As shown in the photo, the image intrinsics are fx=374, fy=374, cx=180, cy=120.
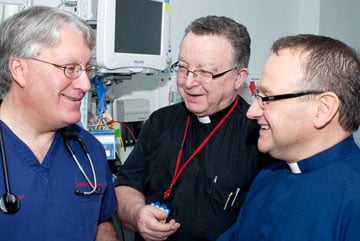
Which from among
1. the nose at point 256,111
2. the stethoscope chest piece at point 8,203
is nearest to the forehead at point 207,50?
the nose at point 256,111

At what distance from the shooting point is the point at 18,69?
1.08 meters

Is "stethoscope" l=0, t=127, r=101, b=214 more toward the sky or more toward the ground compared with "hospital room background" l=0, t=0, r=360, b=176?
more toward the ground

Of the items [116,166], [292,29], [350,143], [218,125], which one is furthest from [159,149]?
[292,29]

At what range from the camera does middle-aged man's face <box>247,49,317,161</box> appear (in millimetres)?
1046

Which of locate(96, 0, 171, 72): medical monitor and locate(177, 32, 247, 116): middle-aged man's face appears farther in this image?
locate(96, 0, 171, 72): medical monitor

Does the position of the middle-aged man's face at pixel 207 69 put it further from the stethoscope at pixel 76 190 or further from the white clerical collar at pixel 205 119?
the stethoscope at pixel 76 190

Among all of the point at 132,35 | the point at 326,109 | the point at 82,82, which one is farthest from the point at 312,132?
the point at 132,35

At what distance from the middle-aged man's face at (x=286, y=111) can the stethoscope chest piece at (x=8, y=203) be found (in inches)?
29.0

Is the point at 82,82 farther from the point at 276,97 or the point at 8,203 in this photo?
the point at 276,97

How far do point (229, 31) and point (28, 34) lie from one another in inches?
31.2

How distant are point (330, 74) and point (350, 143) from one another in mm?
218

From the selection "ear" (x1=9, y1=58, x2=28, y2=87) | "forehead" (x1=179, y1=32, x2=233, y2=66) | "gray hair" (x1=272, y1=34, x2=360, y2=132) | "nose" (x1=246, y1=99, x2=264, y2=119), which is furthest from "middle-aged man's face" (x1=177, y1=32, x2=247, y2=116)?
"ear" (x1=9, y1=58, x2=28, y2=87)

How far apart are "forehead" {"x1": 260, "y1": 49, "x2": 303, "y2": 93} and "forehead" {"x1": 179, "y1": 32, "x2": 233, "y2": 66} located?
41cm

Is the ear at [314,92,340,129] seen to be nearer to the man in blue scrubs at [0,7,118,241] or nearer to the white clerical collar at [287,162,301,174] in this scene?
the white clerical collar at [287,162,301,174]
